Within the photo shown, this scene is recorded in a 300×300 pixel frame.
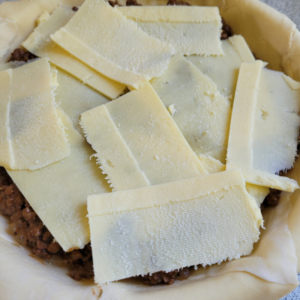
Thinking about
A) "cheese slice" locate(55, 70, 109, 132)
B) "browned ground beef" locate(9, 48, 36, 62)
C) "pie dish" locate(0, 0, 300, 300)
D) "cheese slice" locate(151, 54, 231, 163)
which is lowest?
"pie dish" locate(0, 0, 300, 300)

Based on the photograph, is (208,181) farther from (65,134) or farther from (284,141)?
(65,134)

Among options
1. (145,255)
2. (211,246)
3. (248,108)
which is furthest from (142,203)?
(248,108)

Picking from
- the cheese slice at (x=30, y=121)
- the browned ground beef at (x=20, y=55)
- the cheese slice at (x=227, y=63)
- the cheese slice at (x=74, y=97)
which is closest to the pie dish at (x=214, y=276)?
the cheese slice at (x=30, y=121)

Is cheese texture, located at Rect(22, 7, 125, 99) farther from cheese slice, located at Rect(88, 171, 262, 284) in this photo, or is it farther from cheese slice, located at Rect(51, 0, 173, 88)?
cheese slice, located at Rect(88, 171, 262, 284)

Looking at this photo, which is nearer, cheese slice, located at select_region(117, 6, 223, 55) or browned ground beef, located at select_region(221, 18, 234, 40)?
cheese slice, located at select_region(117, 6, 223, 55)

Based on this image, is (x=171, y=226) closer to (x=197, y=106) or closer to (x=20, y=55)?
(x=197, y=106)

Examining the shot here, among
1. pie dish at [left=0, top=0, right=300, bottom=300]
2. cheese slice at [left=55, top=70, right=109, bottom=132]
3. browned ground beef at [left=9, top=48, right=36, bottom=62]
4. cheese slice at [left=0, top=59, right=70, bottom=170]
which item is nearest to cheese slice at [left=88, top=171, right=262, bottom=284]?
pie dish at [left=0, top=0, right=300, bottom=300]

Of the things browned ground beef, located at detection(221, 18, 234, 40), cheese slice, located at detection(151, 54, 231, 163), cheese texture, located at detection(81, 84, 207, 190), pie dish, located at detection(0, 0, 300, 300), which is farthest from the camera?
browned ground beef, located at detection(221, 18, 234, 40)
